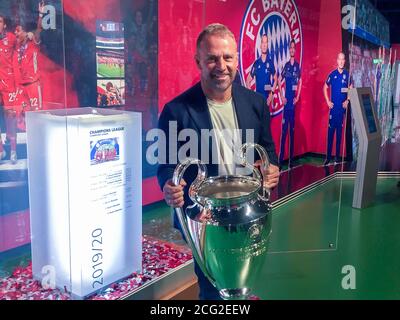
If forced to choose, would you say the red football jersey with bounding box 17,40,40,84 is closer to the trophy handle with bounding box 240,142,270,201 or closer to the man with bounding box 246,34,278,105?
the man with bounding box 246,34,278,105

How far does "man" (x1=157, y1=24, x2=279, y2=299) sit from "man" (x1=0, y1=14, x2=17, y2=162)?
3.73ft

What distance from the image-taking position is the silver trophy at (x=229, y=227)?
1146 millimetres

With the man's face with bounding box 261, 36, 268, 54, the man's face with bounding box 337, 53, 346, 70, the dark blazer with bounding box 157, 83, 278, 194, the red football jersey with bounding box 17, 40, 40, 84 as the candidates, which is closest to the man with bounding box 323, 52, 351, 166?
the man's face with bounding box 337, 53, 346, 70

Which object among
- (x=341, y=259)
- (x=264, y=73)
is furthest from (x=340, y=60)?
(x=341, y=259)

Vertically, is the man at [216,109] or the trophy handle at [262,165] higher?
the man at [216,109]

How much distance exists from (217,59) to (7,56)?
1.41m

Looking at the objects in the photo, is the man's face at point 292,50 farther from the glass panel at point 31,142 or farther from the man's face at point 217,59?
the man's face at point 217,59

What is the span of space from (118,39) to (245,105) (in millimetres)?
981

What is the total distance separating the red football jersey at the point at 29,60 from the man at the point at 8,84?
0.04m

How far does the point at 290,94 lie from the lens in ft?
11.4

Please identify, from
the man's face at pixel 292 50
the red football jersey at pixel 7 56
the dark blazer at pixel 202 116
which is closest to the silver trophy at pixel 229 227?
the dark blazer at pixel 202 116

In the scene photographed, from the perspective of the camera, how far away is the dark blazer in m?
1.43
